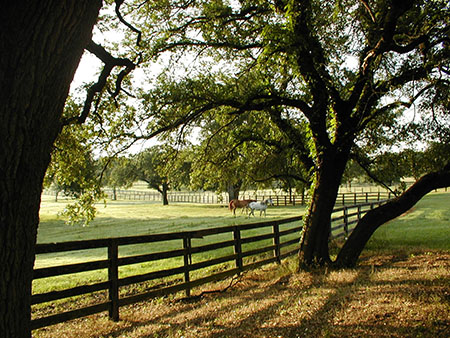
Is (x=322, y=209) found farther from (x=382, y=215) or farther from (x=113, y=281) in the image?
(x=113, y=281)

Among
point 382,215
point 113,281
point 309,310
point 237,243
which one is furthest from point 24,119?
point 382,215

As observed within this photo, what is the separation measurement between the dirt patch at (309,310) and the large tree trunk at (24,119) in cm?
338

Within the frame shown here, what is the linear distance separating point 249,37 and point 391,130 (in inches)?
202

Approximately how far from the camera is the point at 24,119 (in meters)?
2.48

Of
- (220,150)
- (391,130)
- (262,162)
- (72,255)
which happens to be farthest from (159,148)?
(72,255)

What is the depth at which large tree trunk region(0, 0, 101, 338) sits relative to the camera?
242 centimetres

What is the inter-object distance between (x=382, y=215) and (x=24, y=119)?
9216mm

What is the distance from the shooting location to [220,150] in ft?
41.1

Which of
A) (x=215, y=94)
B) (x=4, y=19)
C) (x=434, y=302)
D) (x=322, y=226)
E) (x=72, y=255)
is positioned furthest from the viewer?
(x=72, y=255)

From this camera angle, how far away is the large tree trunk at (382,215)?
914 cm

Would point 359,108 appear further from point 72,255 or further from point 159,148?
point 72,255

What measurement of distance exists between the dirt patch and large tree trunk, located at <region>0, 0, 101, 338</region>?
338 centimetres

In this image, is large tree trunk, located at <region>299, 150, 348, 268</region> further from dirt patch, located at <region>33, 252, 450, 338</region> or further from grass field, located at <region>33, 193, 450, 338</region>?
dirt patch, located at <region>33, 252, 450, 338</region>

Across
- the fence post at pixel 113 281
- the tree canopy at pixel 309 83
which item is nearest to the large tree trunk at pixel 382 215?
the tree canopy at pixel 309 83
